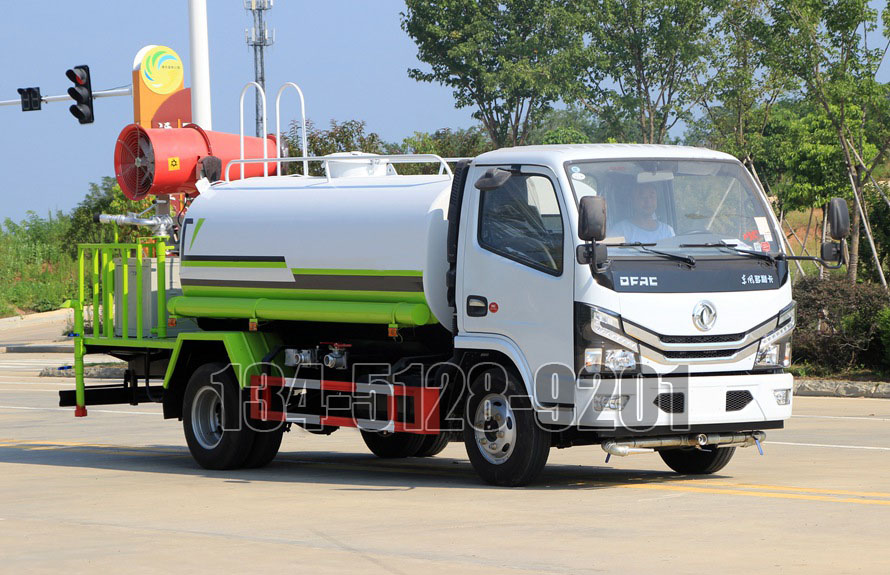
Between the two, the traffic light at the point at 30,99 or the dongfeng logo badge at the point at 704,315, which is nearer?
the dongfeng logo badge at the point at 704,315

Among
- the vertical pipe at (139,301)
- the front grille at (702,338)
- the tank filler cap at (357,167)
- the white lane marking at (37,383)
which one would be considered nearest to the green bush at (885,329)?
the tank filler cap at (357,167)

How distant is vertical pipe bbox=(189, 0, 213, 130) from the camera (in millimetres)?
24195

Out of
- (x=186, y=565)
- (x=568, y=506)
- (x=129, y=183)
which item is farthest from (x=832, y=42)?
(x=186, y=565)

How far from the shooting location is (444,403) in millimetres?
11555

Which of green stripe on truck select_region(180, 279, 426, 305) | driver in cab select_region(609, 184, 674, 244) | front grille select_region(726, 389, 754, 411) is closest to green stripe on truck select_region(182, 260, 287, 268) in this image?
green stripe on truck select_region(180, 279, 426, 305)

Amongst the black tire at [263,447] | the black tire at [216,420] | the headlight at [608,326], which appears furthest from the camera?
the black tire at [263,447]

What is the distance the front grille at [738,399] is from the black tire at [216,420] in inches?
182

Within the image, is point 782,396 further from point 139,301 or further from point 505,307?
point 139,301

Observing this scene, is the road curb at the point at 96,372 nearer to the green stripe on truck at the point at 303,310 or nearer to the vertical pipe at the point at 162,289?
the vertical pipe at the point at 162,289

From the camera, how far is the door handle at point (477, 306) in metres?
11.0

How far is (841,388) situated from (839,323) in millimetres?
1407

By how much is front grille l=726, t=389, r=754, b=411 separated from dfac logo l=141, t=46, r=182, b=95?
23489 mm

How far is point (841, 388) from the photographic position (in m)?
20.8

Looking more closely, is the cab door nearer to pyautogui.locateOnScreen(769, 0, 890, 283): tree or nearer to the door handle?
the door handle
